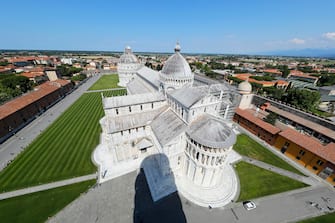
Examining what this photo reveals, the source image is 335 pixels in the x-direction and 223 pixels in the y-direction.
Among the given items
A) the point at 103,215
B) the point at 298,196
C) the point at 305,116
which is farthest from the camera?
the point at 305,116

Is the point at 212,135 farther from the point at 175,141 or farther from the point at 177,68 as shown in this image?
the point at 177,68

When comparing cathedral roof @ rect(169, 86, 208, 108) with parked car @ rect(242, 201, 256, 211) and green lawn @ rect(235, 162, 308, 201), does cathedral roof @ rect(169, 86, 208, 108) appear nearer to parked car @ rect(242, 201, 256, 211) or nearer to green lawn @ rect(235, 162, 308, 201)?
green lawn @ rect(235, 162, 308, 201)

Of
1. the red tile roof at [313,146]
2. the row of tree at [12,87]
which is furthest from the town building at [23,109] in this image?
the red tile roof at [313,146]

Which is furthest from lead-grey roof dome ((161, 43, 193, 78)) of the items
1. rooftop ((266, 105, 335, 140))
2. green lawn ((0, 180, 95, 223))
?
rooftop ((266, 105, 335, 140))

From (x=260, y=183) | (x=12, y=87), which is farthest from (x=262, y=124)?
(x=12, y=87)

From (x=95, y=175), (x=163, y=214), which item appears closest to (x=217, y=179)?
(x=163, y=214)

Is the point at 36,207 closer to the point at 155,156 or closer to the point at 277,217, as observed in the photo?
the point at 155,156
